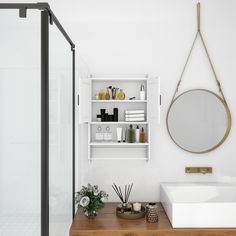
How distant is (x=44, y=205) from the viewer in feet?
5.28

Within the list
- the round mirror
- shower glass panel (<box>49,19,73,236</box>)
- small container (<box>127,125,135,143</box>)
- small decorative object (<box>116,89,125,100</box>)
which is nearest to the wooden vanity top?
shower glass panel (<box>49,19,73,236</box>)

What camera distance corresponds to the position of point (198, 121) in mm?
2920

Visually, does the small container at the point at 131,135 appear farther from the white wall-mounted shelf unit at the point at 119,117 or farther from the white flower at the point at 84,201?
the white flower at the point at 84,201

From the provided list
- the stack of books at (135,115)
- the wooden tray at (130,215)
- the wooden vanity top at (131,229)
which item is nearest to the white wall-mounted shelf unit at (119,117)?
the stack of books at (135,115)

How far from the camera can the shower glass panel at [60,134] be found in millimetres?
2041

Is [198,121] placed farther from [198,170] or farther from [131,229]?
[131,229]

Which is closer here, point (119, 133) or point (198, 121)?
point (119, 133)

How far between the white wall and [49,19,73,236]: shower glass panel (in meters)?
0.38

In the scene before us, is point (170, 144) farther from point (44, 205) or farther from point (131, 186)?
point (44, 205)

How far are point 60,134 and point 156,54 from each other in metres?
1.26

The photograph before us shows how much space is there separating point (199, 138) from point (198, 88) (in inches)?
19.1

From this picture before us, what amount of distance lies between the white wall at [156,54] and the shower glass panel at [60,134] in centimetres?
38

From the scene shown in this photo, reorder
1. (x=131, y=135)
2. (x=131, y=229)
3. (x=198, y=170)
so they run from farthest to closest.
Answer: (x=198, y=170) → (x=131, y=135) → (x=131, y=229)
